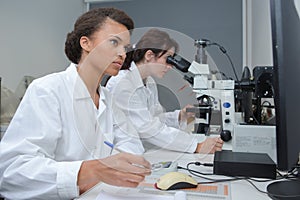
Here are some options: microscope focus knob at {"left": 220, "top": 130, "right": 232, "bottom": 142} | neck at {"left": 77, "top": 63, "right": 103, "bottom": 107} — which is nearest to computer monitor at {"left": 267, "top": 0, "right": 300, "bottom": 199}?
neck at {"left": 77, "top": 63, "right": 103, "bottom": 107}

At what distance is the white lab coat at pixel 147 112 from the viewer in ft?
2.93

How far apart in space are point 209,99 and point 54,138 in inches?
26.3

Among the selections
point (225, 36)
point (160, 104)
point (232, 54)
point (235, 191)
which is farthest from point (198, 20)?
point (235, 191)

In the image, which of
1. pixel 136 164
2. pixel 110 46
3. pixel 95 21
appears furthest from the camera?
pixel 95 21

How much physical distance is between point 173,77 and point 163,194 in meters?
0.32

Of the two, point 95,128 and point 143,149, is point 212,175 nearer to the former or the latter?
point 143,149

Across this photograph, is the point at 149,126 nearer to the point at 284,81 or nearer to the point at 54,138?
the point at 54,138

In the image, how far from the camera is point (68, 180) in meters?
0.66

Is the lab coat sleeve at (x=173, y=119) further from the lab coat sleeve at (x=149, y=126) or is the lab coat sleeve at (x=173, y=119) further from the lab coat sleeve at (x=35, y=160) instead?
the lab coat sleeve at (x=35, y=160)

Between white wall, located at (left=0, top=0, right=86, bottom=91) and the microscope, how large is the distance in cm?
151

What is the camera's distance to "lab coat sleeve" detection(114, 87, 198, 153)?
0.91 metres

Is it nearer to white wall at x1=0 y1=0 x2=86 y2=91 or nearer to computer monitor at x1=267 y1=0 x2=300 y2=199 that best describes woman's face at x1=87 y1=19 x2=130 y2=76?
computer monitor at x1=267 y1=0 x2=300 y2=199

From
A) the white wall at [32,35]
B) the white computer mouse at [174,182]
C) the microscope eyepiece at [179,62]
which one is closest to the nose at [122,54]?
the microscope eyepiece at [179,62]

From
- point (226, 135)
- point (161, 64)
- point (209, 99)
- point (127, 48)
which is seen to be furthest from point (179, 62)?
point (226, 135)
